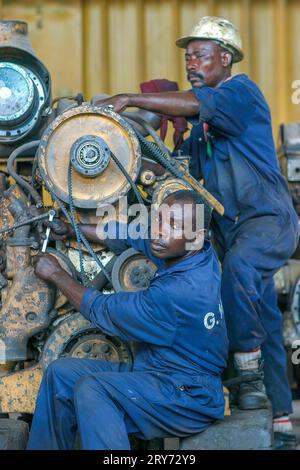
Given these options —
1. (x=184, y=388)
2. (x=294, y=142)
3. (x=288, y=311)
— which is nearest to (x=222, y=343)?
(x=184, y=388)

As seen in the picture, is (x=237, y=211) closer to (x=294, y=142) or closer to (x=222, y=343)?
(x=222, y=343)

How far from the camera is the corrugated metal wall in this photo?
7422 millimetres

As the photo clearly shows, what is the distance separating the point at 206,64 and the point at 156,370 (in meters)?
1.68

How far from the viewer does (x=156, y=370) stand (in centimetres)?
433

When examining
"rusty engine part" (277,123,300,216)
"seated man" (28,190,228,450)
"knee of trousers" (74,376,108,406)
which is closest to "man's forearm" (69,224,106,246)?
"seated man" (28,190,228,450)

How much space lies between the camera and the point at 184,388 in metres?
4.29

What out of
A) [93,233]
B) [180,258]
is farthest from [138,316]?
[93,233]

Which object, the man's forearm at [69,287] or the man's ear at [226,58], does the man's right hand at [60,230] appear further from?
the man's ear at [226,58]

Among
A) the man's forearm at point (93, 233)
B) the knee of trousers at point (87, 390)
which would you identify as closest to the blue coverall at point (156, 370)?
the knee of trousers at point (87, 390)

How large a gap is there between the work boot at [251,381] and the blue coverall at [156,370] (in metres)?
0.36

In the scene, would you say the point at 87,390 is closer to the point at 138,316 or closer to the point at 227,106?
the point at 138,316

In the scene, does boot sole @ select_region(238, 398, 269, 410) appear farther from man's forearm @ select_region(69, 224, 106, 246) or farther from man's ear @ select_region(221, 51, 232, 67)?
man's ear @ select_region(221, 51, 232, 67)

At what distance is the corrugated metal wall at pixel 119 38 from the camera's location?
7.42 meters

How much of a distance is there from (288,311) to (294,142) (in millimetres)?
1014
